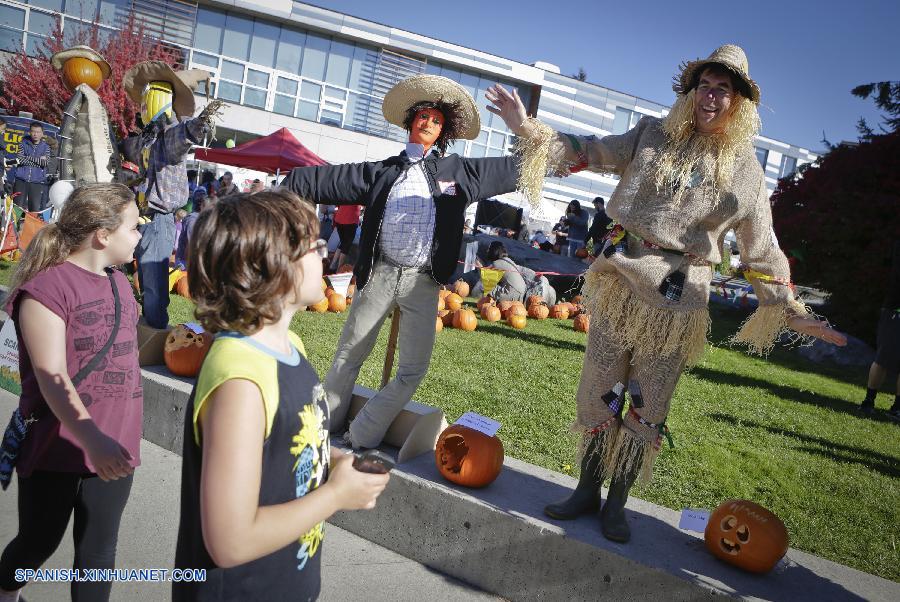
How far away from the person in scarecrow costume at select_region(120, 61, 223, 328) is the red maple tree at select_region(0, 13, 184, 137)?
19197mm

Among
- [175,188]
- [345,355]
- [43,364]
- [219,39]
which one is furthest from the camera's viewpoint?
[219,39]

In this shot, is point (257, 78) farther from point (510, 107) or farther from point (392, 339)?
point (510, 107)

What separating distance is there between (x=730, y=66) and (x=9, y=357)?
3116mm

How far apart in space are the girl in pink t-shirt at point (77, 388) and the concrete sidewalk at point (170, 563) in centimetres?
68

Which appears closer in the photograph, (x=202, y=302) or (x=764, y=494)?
(x=202, y=302)

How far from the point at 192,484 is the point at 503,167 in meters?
2.67

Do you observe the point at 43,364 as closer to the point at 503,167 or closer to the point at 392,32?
the point at 503,167

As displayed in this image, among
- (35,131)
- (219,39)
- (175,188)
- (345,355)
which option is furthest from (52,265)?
(219,39)

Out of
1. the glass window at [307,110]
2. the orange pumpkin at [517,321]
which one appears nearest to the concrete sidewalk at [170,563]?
the orange pumpkin at [517,321]

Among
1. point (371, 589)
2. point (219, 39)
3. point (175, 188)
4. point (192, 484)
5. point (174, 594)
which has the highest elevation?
point (219, 39)

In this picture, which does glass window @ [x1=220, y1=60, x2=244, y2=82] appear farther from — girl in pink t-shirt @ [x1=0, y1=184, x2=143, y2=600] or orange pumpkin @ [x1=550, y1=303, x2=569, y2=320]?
girl in pink t-shirt @ [x1=0, y1=184, x2=143, y2=600]

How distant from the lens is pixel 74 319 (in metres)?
2.13

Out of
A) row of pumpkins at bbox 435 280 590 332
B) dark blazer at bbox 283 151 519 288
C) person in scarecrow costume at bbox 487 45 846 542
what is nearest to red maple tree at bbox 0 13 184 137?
row of pumpkins at bbox 435 280 590 332

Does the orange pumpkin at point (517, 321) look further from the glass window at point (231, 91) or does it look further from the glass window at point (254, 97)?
the glass window at point (231, 91)
